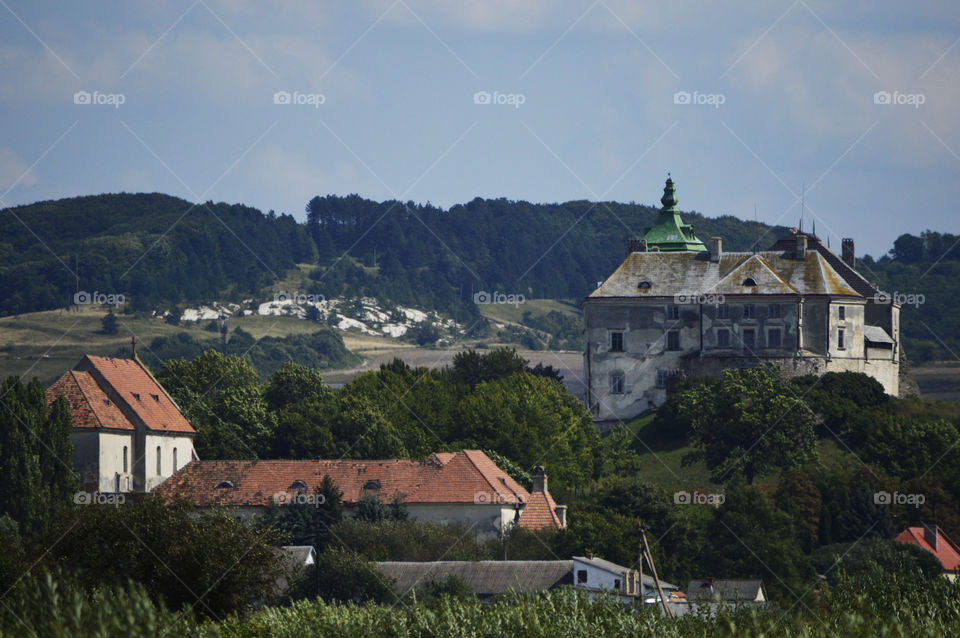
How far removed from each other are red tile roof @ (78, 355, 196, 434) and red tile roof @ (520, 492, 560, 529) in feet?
74.3

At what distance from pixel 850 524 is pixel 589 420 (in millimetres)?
27681

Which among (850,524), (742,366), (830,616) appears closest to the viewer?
(830,616)

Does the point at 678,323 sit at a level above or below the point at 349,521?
above

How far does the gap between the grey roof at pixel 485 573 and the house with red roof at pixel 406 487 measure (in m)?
11.2

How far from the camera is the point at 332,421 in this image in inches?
4446

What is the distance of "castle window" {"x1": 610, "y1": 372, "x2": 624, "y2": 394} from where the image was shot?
126 meters

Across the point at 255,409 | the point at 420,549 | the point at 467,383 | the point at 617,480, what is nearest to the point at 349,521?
the point at 420,549

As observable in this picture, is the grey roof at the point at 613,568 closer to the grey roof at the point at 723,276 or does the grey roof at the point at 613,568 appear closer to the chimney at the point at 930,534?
the chimney at the point at 930,534

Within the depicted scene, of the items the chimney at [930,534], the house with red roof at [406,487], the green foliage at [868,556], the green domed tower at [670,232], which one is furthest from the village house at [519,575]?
the green domed tower at [670,232]

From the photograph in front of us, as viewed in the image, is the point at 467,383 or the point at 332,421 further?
the point at 467,383

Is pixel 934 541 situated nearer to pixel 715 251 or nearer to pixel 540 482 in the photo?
pixel 540 482

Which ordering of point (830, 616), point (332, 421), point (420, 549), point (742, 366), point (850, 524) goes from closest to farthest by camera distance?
1. point (830, 616)
2. point (420, 549)
3. point (850, 524)
4. point (332, 421)
5. point (742, 366)

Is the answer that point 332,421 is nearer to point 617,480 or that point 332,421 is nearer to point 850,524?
point 617,480

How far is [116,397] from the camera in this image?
103562mm
